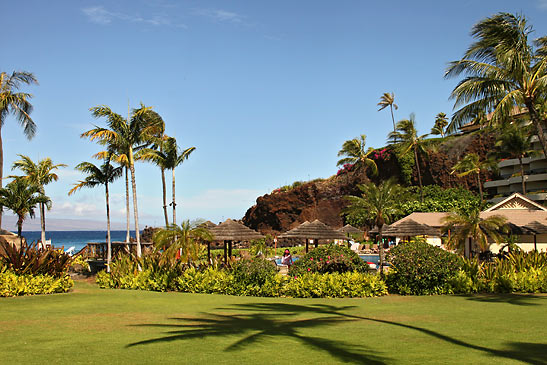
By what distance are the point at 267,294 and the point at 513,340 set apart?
343 inches

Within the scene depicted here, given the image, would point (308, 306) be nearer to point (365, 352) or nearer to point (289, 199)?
point (365, 352)

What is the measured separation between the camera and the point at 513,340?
26.6 ft

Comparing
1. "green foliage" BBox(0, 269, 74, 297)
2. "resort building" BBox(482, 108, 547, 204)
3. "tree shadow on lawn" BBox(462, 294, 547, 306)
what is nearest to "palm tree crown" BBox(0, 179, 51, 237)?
"green foliage" BBox(0, 269, 74, 297)

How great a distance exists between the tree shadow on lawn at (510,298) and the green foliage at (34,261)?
45.1 ft

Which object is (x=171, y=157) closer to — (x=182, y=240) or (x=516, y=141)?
(x=182, y=240)

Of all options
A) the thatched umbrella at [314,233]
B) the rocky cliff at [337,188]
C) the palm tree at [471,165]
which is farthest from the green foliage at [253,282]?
the rocky cliff at [337,188]

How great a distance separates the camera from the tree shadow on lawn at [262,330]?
737cm

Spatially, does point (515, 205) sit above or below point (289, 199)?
below

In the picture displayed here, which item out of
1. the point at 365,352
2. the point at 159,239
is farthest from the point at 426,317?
the point at 159,239

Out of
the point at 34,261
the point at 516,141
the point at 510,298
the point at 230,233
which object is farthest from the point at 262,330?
the point at 516,141

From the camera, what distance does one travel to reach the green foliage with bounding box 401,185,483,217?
46.5 meters

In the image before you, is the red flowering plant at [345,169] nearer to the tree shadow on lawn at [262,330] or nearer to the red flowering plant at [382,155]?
the red flowering plant at [382,155]

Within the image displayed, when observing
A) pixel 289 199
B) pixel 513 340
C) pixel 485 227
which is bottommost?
pixel 513 340

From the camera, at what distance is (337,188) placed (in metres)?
58.7
